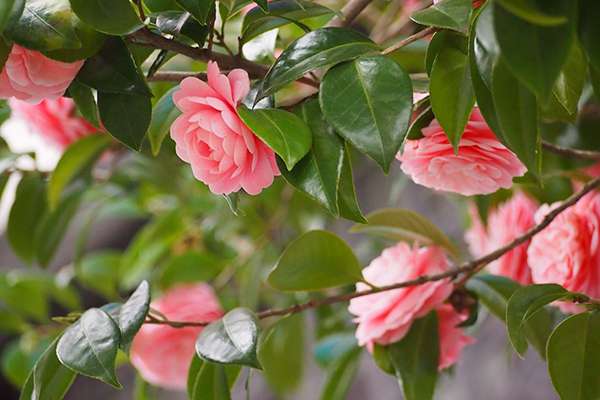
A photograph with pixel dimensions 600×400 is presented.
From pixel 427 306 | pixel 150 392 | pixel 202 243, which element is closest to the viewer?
pixel 427 306

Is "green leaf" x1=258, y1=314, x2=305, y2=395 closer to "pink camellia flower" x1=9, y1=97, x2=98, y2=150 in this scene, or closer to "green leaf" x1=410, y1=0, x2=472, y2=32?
"pink camellia flower" x1=9, y1=97, x2=98, y2=150

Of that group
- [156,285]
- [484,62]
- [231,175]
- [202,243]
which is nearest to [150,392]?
[156,285]

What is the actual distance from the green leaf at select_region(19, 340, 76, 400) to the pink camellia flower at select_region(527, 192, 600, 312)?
331 millimetres

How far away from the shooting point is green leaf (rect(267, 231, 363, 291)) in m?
0.64

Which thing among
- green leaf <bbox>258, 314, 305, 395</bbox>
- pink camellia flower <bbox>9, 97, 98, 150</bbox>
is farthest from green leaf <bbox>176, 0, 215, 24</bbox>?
green leaf <bbox>258, 314, 305, 395</bbox>

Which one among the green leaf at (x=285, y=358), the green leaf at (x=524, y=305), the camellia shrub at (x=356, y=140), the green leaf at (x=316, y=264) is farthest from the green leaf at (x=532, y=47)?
the green leaf at (x=285, y=358)

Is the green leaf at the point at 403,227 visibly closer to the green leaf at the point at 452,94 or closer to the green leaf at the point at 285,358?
the green leaf at the point at 452,94

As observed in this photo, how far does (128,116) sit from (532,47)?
0.25 metres

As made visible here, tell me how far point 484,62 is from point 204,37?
0.17 metres

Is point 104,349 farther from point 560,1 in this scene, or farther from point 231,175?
point 560,1

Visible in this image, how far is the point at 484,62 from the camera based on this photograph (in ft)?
1.35

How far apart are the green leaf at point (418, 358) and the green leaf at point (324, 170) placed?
8.2 inches

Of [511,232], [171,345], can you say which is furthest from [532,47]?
[171,345]

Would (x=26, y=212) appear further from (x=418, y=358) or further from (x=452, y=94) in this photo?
(x=452, y=94)
